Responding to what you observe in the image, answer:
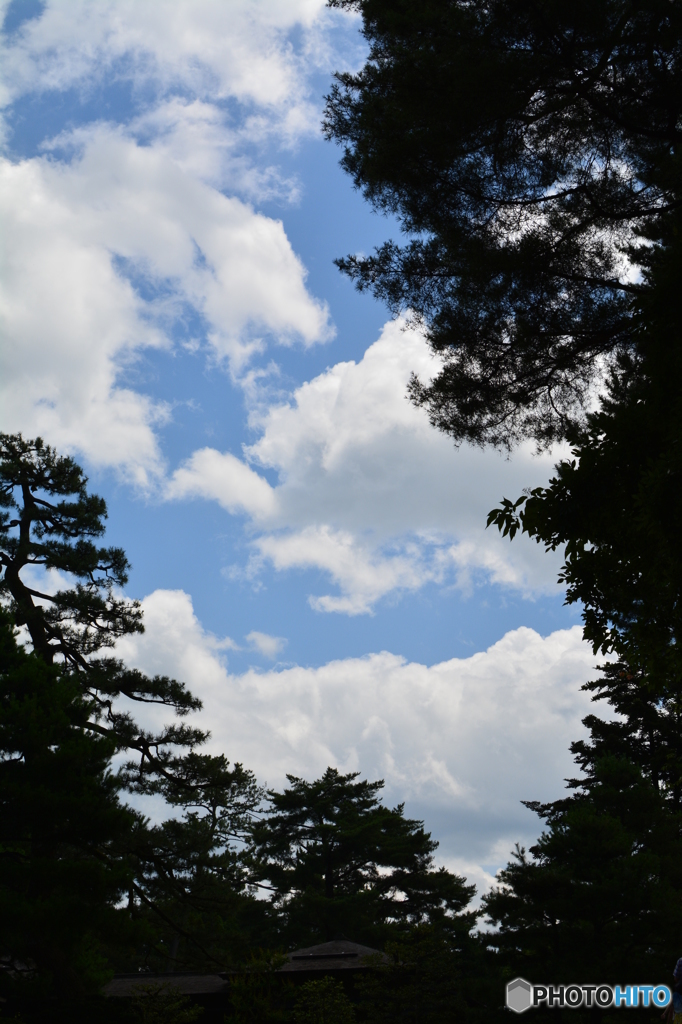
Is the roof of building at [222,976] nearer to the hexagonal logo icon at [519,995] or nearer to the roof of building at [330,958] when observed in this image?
the roof of building at [330,958]

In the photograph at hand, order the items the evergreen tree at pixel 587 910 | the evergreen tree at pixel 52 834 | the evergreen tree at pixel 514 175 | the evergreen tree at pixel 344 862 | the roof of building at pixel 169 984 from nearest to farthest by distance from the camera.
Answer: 1. the evergreen tree at pixel 514 175
2. the evergreen tree at pixel 52 834
3. the evergreen tree at pixel 587 910
4. the roof of building at pixel 169 984
5. the evergreen tree at pixel 344 862

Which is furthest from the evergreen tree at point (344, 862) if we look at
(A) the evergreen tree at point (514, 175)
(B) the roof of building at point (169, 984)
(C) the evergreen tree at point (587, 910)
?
(A) the evergreen tree at point (514, 175)

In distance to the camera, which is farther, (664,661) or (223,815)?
(223,815)

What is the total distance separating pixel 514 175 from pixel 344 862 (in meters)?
26.4

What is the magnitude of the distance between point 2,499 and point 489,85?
41.5 ft

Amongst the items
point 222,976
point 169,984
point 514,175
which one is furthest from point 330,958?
point 514,175

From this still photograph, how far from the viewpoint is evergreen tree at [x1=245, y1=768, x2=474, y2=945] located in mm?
27031

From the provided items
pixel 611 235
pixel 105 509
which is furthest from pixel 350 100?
pixel 105 509

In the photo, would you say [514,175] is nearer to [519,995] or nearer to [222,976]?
[519,995]

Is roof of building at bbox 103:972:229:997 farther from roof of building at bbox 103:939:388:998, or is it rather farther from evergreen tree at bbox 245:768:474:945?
evergreen tree at bbox 245:768:474:945

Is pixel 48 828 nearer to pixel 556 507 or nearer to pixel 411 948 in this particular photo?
pixel 411 948

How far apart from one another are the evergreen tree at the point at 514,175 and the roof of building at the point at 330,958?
42.9 feet

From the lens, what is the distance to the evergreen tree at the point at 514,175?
7.29 metres

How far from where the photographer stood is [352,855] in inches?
1126
